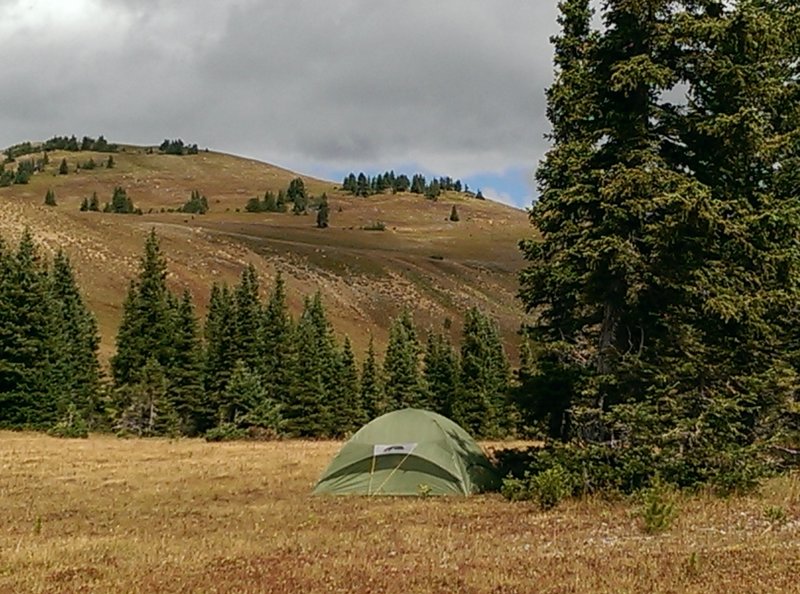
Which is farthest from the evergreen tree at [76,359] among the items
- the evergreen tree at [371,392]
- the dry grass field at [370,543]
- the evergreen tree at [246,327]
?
the dry grass field at [370,543]

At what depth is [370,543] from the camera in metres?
11.9

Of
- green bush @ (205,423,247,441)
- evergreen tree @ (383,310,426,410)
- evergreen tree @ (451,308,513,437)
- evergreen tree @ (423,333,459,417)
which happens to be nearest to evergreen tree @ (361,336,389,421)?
evergreen tree @ (383,310,426,410)

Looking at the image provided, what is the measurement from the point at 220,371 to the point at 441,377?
19161 millimetres

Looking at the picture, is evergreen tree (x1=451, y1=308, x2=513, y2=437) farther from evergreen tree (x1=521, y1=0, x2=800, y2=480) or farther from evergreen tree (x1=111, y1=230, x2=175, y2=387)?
evergreen tree (x1=521, y1=0, x2=800, y2=480)

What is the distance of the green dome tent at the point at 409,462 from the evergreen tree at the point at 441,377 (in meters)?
46.1

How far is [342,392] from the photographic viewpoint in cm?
6369


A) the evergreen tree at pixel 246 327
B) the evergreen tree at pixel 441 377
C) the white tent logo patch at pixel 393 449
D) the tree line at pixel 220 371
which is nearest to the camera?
the white tent logo patch at pixel 393 449

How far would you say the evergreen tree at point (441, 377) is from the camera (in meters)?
66.9

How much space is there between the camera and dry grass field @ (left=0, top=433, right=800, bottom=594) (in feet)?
29.0

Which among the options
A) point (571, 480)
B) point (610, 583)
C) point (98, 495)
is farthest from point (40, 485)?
point (610, 583)

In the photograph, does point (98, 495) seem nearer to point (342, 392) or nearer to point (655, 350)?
point (655, 350)

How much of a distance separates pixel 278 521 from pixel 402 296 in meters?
130

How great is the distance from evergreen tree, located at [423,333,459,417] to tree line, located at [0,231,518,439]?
0.34 ft

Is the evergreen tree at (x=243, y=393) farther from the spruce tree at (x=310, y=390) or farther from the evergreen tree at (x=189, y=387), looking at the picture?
the evergreen tree at (x=189, y=387)
